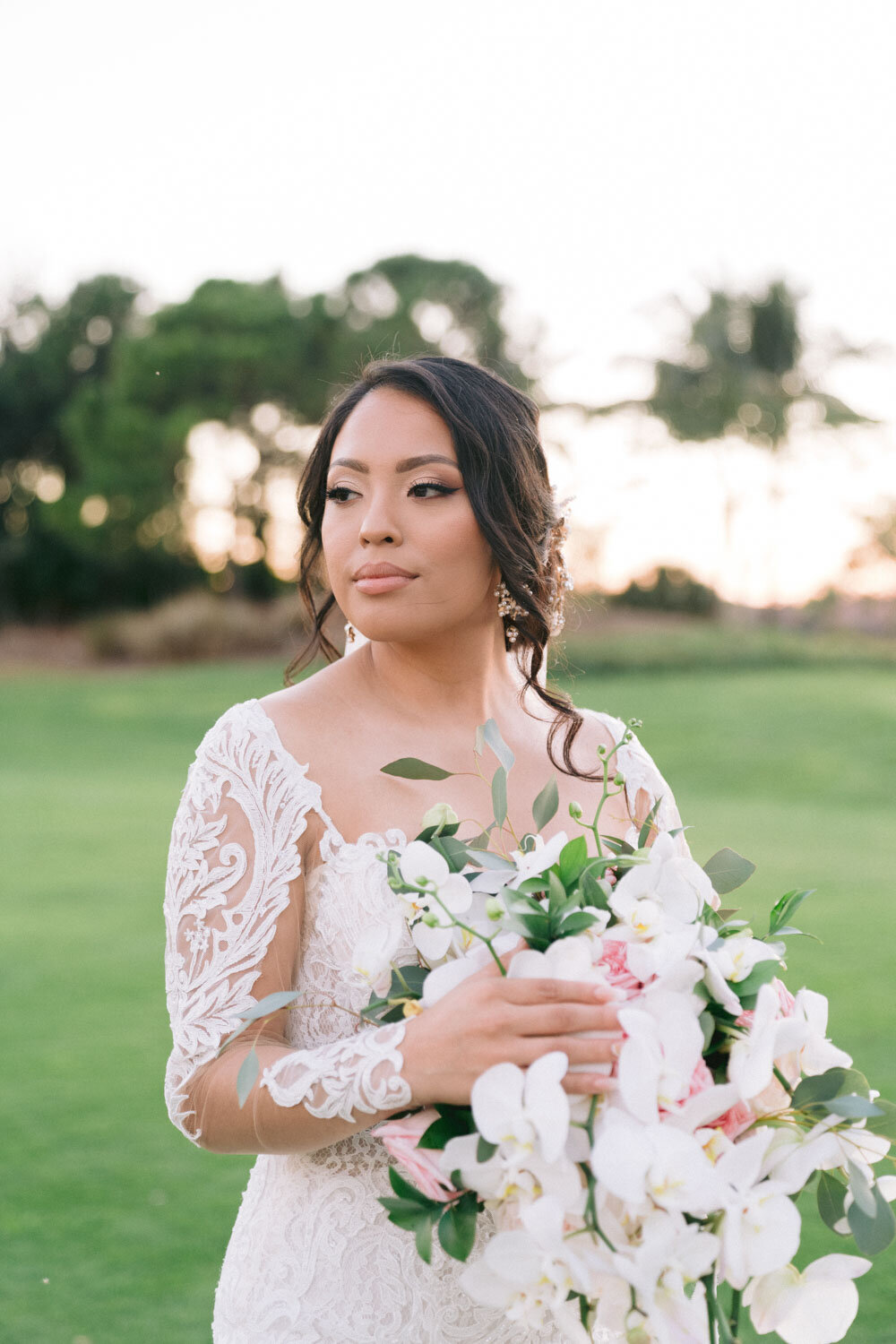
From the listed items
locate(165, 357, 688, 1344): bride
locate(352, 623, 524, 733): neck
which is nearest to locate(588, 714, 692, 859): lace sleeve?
locate(165, 357, 688, 1344): bride

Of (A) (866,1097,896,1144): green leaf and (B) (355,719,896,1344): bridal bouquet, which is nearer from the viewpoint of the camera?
(B) (355,719,896,1344): bridal bouquet

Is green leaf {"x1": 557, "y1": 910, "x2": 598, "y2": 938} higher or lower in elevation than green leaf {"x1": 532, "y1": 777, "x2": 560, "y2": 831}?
lower

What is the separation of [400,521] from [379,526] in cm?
4

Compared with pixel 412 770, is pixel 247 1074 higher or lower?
lower

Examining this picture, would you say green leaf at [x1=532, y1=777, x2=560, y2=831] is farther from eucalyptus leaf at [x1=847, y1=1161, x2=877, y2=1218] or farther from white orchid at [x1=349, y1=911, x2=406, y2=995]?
eucalyptus leaf at [x1=847, y1=1161, x2=877, y2=1218]

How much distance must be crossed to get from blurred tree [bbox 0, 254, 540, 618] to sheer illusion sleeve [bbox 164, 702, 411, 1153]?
34.0 m

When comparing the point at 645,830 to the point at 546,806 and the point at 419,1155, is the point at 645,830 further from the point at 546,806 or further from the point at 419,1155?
the point at 419,1155

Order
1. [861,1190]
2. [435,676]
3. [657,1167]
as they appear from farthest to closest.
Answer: [435,676] → [861,1190] → [657,1167]

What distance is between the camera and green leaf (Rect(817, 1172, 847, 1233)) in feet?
5.30

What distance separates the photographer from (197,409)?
36688 millimetres

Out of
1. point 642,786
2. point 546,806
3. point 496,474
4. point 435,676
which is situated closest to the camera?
point 546,806

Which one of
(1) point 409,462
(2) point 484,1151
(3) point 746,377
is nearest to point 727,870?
(2) point 484,1151

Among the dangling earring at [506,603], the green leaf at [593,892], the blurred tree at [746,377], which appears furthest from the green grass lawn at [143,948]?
the blurred tree at [746,377]

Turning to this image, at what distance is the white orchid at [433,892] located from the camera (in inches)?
60.6
